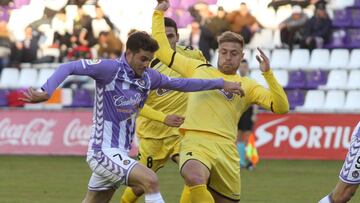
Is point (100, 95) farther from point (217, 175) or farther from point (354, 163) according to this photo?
point (354, 163)

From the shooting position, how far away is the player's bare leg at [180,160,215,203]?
9820mm

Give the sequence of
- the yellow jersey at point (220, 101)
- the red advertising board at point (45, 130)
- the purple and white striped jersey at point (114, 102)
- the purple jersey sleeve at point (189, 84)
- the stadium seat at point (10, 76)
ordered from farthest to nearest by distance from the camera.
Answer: the stadium seat at point (10, 76)
the red advertising board at point (45, 130)
the yellow jersey at point (220, 101)
the purple jersey sleeve at point (189, 84)
the purple and white striped jersey at point (114, 102)

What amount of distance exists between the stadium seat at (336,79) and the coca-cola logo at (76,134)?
574 cm

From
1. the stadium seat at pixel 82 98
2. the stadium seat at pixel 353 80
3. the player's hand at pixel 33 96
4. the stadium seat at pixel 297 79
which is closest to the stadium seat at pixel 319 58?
the stadium seat at pixel 297 79

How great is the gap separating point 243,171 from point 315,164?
219 cm

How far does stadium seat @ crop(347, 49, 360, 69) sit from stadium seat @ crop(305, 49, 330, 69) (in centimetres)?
54

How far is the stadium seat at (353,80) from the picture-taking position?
24.6 metres

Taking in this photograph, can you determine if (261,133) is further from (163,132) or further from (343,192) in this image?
(343,192)

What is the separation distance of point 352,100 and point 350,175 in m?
13.9

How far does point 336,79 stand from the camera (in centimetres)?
2480

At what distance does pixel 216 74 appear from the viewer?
10.5 m

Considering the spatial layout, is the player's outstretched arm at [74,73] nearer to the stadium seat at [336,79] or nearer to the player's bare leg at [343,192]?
the player's bare leg at [343,192]

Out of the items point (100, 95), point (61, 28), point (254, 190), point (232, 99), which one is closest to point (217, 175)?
point (232, 99)

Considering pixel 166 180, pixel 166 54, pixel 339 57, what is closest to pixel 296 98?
pixel 339 57
